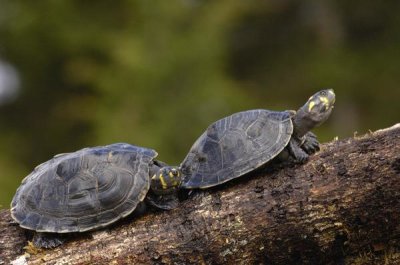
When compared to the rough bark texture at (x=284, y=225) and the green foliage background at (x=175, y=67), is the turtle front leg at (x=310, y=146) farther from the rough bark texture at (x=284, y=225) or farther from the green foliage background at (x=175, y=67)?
the green foliage background at (x=175, y=67)

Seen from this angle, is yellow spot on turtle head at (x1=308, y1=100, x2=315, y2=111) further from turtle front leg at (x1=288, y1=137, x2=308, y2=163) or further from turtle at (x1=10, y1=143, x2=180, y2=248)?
turtle at (x1=10, y1=143, x2=180, y2=248)

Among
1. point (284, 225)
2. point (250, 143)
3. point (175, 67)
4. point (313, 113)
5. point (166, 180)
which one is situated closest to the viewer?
point (284, 225)

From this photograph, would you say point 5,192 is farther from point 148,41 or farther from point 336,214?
point 336,214

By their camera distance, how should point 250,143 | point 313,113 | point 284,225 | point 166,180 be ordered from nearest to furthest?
1. point 284,225
2. point 166,180
3. point 250,143
4. point 313,113

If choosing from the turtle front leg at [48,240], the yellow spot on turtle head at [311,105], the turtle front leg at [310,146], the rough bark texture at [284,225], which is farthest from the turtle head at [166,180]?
the yellow spot on turtle head at [311,105]

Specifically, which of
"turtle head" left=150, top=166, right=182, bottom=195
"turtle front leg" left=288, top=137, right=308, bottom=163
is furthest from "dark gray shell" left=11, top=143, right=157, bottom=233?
"turtle front leg" left=288, top=137, right=308, bottom=163

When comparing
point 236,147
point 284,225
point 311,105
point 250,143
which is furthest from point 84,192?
point 311,105

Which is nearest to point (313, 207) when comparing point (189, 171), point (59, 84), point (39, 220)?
point (189, 171)

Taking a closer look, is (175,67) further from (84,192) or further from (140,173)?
(84,192)
